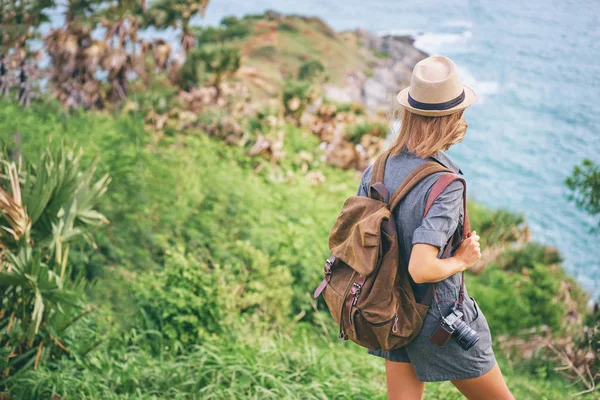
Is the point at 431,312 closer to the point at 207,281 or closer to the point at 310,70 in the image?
the point at 207,281

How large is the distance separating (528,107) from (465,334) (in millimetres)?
7831

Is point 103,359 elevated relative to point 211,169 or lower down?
elevated

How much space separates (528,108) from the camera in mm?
9094

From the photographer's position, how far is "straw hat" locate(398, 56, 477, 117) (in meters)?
2.02

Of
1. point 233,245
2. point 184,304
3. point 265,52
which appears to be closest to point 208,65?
point 265,52

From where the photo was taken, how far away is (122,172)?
22.9 ft

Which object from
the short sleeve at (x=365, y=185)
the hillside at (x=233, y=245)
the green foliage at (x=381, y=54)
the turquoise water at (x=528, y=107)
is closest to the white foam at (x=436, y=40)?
the turquoise water at (x=528, y=107)

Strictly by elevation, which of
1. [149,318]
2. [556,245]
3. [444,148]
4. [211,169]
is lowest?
[556,245]

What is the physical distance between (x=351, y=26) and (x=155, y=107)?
14.9 feet

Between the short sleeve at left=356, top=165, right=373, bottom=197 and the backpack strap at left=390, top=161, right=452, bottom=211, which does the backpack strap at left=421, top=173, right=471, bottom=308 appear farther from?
the short sleeve at left=356, top=165, right=373, bottom=197

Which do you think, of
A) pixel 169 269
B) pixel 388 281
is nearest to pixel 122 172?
pixel 169 269

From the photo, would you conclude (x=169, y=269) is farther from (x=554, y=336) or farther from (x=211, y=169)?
(x=554, y=336)

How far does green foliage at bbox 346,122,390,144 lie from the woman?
8.11 metres

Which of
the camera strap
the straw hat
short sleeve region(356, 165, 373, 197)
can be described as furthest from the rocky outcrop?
the camera strap
